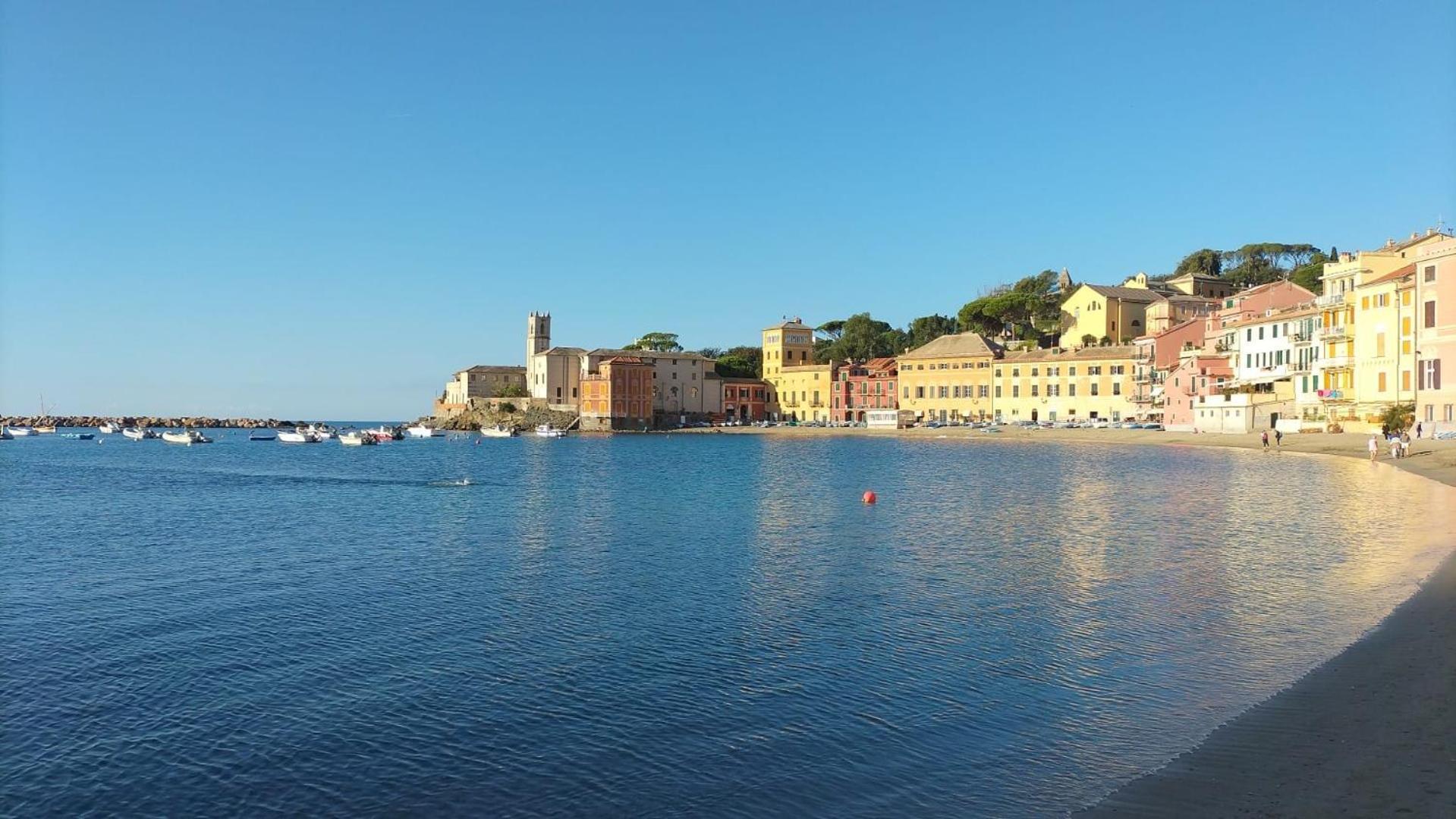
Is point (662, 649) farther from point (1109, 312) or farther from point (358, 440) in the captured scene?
point (1109, 312)

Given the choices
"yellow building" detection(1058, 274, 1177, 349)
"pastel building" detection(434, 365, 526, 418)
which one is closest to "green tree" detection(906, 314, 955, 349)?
"yellow building" detection(1058, 274, 1177, 349)

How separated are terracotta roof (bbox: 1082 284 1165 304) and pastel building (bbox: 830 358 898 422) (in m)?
28.3

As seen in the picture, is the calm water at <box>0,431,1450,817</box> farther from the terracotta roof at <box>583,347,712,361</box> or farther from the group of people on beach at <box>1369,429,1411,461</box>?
the terracotta roof at <box>583,347,712,361</box>

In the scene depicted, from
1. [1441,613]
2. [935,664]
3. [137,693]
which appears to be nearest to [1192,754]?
[935,664]

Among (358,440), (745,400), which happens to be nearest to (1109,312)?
(745,400)

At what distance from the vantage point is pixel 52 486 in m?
50.1

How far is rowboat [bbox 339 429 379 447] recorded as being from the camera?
10831cm

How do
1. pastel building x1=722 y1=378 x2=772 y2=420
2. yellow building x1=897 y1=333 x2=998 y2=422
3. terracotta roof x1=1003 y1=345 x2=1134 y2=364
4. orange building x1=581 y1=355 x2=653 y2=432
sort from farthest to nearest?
1. pastel building x1=722 y1=378 x2=772 y2=420
2. orange building x1=581 y1=355 x2=653 y2=432
3. yellow building x1=897 y1=333 x2=998 y2=422
4. terracotta roof x1=1003 y1=345 x2=1134 y2=364

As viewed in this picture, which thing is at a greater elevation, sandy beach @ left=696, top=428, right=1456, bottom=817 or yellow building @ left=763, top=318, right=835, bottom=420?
yellow building @ left=763, top=318, right=835, bottom=420

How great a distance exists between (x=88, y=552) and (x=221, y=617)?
1135 cm

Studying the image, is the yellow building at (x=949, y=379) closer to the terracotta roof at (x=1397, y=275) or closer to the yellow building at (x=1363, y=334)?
the yellow building at (x=1363, y=334)

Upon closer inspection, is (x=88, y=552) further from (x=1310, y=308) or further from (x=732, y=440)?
(x=732, y=440)

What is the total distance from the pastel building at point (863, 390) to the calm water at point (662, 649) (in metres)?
96.0

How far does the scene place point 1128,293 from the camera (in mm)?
113688
